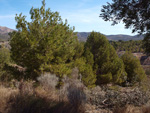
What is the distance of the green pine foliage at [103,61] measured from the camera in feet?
59.9

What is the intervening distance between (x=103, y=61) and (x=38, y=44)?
369 inches

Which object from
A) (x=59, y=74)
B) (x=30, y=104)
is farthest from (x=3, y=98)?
(x=59, y=74)

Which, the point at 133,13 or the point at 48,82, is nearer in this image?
the point at 133,13

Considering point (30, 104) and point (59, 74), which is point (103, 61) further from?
point (30, 104)

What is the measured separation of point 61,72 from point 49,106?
298 inches

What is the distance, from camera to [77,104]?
5500mm

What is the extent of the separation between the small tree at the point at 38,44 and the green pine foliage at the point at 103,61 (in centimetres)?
626

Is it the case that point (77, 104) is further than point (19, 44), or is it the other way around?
point (19, 44)

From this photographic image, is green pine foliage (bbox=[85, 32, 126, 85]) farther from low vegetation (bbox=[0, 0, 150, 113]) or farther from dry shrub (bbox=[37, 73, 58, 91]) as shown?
dry shrub (bbox=[37, 73, 58, 91])

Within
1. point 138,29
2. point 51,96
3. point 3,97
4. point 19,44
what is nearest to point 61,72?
point 19,44

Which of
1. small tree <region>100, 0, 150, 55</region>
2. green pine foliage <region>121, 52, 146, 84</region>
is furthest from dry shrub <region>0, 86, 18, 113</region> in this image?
green pine foliage <region>121, 52, 146, 84</region>

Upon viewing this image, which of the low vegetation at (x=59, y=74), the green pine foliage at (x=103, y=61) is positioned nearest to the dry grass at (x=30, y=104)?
the low vegetation at (x=59, y=74)

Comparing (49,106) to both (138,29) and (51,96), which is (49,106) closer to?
(51,96)

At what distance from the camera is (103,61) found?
1875 cm
